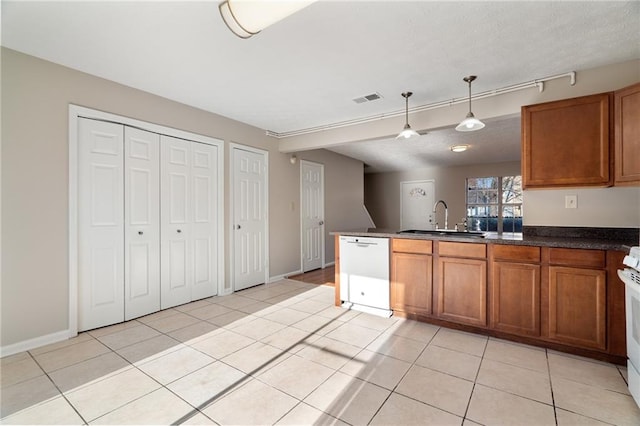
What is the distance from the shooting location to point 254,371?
2.13 meters

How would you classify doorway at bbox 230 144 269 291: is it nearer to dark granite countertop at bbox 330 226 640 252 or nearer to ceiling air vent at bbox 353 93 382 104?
ceiling air vent at bbox 353 93 382 104

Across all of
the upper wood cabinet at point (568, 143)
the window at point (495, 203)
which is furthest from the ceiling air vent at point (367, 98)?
the window at point (495, 203)

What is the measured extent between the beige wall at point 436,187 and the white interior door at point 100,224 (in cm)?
741

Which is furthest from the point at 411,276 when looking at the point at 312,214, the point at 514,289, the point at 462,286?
the point at 312,214

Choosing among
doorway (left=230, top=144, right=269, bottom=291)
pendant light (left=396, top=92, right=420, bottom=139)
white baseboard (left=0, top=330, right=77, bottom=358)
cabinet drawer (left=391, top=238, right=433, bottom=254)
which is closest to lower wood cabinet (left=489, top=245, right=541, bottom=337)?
cabinet drawer (left=391, top=238, right=433, bottom=254)

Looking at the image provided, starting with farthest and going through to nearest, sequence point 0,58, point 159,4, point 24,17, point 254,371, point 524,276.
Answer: point 524,276
point 0,58
point 254,371
point 24,17
point 159,4

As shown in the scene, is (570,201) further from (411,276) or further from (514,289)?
(411,276)

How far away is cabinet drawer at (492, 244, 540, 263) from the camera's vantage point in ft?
8.10

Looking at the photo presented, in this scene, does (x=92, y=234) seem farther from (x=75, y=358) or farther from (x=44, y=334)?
(x=75, y=358)

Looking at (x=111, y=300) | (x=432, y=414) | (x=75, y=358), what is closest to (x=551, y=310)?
(x=432, y=414)

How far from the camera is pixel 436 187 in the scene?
827 centimetres

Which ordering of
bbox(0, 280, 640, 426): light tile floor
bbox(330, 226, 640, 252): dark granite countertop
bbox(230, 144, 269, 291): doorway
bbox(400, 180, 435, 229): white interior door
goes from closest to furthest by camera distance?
bbox(0, 280, 640, 426): light tile floor
bbox(330, 226, 640, 252): dark granite countertop
bbox(230, 144, 269, 291): doorway
bbox(400, 180, 435, 229): white interior door

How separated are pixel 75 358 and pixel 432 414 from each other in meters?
2.67

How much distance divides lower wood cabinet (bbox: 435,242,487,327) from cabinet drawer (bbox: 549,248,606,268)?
511 millimetres
